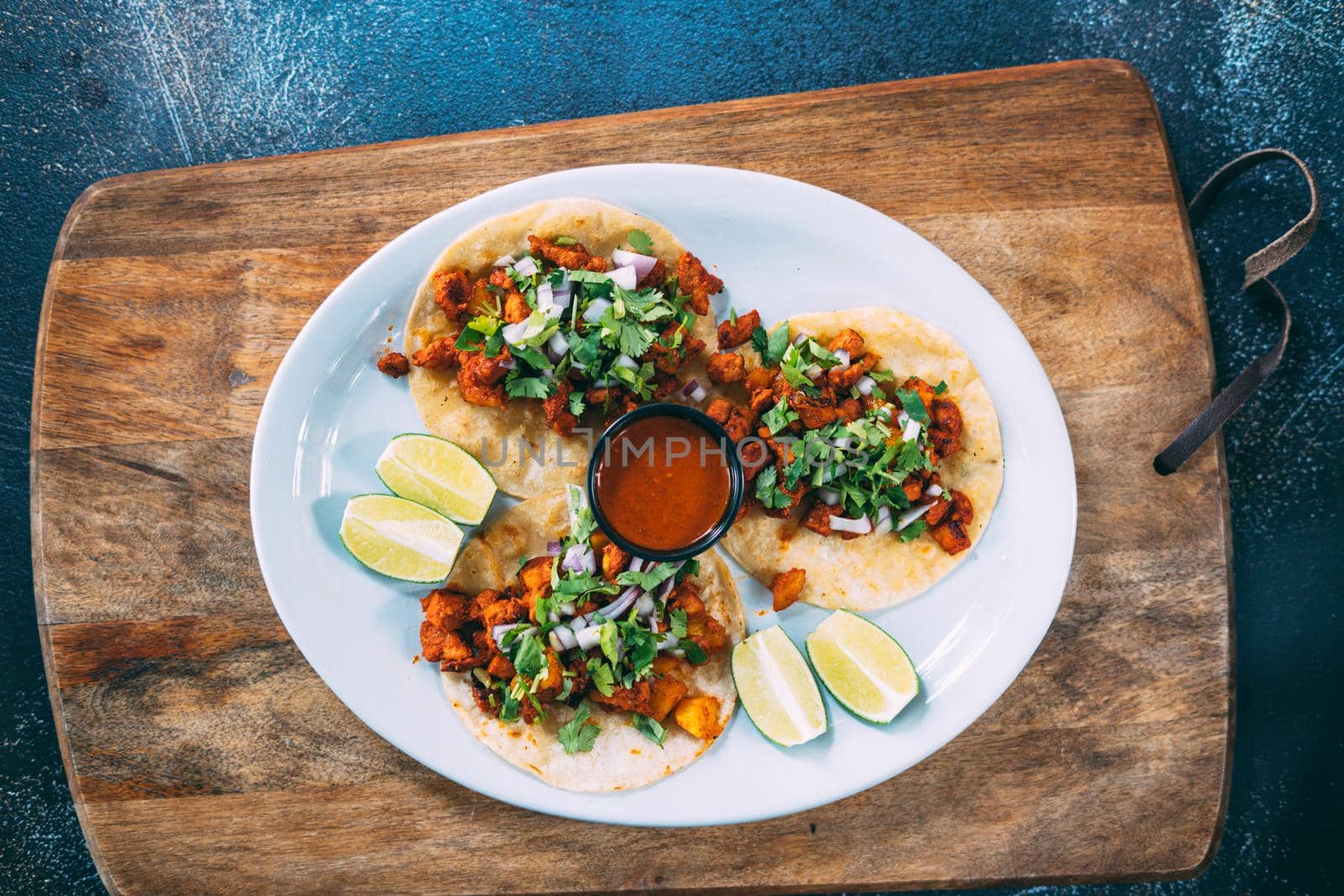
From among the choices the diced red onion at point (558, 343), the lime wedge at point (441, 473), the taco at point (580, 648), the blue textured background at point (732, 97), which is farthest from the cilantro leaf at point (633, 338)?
the blue textured background at point (732, 97)

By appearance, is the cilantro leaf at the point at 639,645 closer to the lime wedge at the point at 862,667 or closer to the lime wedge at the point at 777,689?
the lime wedge at the point at 777,689

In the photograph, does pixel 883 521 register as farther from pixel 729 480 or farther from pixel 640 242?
pixel 640 242

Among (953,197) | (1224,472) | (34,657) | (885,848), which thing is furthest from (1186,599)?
(34,657)

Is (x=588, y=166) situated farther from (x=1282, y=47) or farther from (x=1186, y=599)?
(x=1282, y=47)

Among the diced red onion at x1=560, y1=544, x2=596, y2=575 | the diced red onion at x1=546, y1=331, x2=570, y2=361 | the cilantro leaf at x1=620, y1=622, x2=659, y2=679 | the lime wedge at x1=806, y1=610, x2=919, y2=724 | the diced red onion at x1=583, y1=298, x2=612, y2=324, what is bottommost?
the lime wedge at x1=806, y1=610, x2=919, y2=724

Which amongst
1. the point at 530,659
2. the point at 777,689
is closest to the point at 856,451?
the point at 777,689

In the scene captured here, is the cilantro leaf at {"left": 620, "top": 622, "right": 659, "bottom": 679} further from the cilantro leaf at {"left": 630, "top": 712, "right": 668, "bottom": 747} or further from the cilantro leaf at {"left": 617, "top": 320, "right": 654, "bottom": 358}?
the cilantro leaf at {"left": 617, "top": 320, "right": 654, "bottom": 358}

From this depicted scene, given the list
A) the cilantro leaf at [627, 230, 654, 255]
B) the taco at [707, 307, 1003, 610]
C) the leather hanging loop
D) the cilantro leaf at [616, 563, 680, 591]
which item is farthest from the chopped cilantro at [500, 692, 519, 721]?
the leather hanging loop

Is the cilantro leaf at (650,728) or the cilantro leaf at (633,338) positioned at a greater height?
the cilantro leaf at (633,338)
